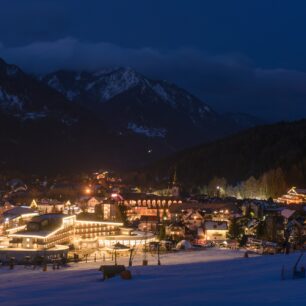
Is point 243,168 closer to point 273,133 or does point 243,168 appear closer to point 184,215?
point 273,133

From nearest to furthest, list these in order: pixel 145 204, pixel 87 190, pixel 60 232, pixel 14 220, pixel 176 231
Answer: pixel 60 232, pixel 176 231, pixel 14 220, pixel 145 204, pixel 87 190

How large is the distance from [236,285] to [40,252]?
72.4ft

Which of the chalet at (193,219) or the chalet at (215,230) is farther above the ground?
the chalet at (193,219)

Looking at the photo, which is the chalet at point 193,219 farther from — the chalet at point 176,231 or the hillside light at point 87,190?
the hillside light at point 87,190

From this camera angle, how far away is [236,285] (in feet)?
41.1

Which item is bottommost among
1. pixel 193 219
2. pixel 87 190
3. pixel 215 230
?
pixel 215 230

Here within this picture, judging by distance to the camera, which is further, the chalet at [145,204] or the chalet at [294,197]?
the chalet at [294,197]

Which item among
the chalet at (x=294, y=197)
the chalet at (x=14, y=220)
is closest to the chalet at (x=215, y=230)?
the chalet at (x=14, y=220)

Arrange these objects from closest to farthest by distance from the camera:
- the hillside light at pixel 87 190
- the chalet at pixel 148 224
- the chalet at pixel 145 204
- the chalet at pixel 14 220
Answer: the chalet at pixel 14 220, the chalet at pixel 148 224, the chalet at pixel 145 204, the hillside light at pixel 87 190

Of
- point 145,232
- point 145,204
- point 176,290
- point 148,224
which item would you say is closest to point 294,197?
point 145,204

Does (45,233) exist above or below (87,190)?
below

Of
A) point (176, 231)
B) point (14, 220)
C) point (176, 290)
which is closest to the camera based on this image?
point (176, 290)

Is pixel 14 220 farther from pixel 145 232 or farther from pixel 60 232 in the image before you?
pixel 145 232

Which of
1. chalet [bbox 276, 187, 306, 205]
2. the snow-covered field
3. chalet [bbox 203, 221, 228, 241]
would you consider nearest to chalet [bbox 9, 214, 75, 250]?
chalet [bbox 203, 221, 228, 241]
